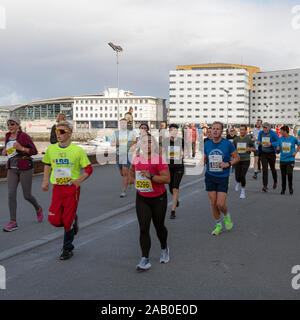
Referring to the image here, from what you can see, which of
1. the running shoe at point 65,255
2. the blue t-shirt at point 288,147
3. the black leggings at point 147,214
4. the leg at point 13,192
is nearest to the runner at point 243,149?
the blue t-shirt at point 288,147

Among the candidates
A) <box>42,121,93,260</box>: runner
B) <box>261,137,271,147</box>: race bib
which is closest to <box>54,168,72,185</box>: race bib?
<box>42,121,93,260</box>: runner

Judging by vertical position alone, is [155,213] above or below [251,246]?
above

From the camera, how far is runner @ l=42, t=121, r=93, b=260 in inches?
211

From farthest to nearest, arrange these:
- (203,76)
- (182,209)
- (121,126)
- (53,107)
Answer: (53,107)
(203,76)
(121,126)
(182,209)

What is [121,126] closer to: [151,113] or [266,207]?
[266,207]

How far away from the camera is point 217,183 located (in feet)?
23.1

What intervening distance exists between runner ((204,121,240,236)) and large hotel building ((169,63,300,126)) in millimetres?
146471

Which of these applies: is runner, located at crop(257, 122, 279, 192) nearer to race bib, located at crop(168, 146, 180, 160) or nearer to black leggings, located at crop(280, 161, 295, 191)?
black leggings, located at crop(280, 161, 295, 191)

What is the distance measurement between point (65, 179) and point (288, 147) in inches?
306

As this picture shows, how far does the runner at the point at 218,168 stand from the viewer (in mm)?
6941

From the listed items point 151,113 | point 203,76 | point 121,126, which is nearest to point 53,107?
point 151,113
